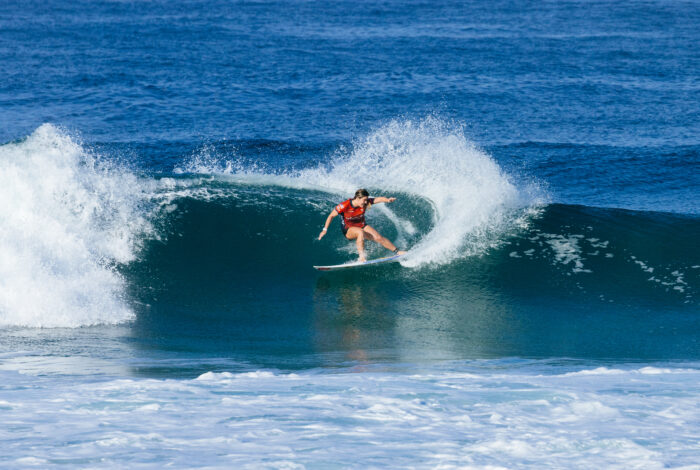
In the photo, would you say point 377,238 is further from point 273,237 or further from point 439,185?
point 439,185

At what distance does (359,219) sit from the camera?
500 inches

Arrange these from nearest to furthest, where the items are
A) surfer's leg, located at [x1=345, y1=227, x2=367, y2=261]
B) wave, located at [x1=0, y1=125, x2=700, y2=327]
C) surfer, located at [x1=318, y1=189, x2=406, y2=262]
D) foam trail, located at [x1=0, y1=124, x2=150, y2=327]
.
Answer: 1. foam trail, located at [x1=0, y1=124, x2=150, y2=327]
2. wave, located at [x1=0, y1=125, x2=700, y2=327]
3. surfer, located at [x1=318, y1=189, x2=406, y2=262]
4. surfer's leg, located at [x1=345, y1=227, x2=367, y2=261]

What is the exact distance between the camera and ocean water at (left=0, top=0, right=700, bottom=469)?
674 cm

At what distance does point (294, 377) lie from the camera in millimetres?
8797

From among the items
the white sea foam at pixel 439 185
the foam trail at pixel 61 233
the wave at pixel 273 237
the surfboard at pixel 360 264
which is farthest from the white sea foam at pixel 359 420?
the white sea foam at pixel 439 185

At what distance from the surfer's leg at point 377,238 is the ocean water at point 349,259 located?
11.9 inches

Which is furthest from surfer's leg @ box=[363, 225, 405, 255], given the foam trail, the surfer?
the foam trail

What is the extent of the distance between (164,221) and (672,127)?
16228 mm

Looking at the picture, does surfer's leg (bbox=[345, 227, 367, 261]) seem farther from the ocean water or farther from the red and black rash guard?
the ocean water

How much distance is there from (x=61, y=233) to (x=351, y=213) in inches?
184

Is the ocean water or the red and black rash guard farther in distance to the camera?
the red and black rash guard

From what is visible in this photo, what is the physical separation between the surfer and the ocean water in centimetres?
39

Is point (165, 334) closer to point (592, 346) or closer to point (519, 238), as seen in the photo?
point (592, 346)

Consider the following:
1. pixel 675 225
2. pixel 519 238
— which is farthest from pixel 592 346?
pixel 675 225
